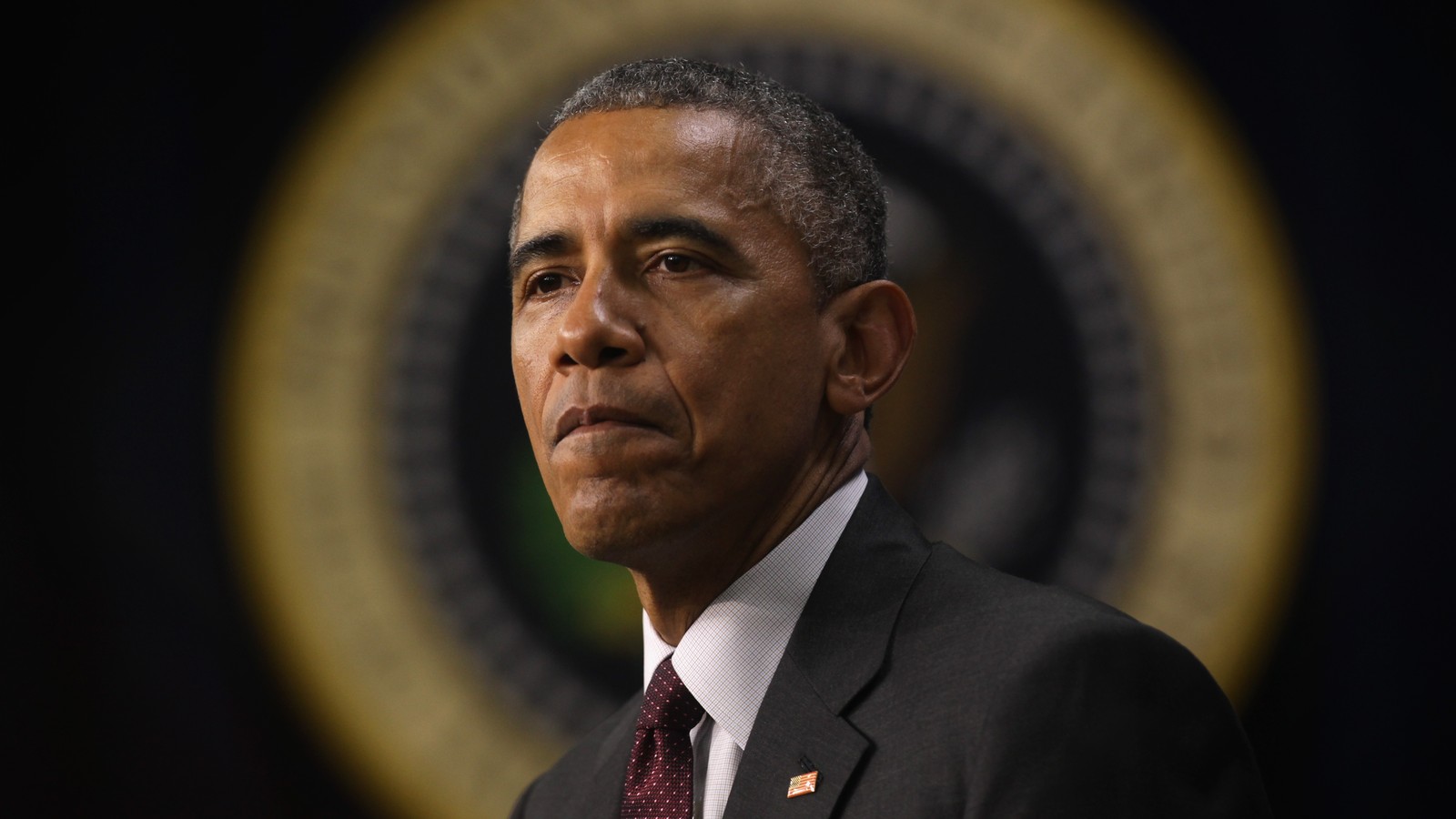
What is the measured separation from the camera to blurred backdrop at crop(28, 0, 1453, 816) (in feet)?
10.2

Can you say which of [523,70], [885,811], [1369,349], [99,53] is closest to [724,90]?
[885,811]

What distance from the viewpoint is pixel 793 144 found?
1851mm

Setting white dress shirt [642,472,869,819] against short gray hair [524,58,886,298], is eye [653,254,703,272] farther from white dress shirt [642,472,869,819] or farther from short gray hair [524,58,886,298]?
white dress shirt [642,472,869,819]

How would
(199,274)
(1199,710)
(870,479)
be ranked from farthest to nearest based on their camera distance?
(199,274)
(870,479)
(1199,710)

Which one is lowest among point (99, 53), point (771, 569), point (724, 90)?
point (771, 569)

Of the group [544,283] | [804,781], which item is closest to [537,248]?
[544,283]

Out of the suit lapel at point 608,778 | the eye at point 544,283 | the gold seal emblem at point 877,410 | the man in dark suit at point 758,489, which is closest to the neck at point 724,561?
the man in dark suit at point 758,489

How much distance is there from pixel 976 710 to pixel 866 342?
0.59 meters

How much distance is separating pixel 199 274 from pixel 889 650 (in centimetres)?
235

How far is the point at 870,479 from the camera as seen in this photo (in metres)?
1.92

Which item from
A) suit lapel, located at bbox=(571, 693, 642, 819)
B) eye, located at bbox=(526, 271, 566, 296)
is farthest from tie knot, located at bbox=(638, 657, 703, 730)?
eye, located at bbox=(526, 271, 566, 296)

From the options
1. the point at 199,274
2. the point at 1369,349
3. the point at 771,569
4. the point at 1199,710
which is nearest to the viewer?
the point at 1199,710

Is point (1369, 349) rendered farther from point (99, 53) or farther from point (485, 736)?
point (99, 53)

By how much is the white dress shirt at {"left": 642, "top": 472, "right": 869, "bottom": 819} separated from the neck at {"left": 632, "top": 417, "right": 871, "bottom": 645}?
0.01 meters
